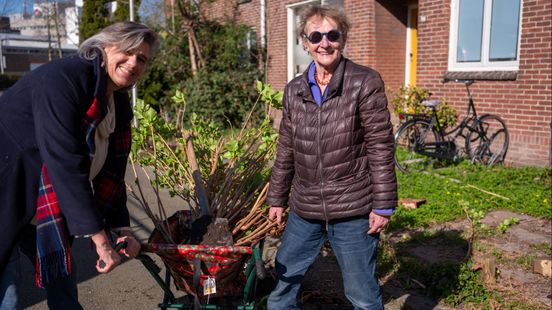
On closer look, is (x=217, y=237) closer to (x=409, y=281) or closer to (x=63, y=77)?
(x=63, y=77)

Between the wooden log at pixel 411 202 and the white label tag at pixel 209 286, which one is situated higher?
the white label tag at pixel 209 286

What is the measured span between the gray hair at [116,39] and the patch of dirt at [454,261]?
7.36 feet

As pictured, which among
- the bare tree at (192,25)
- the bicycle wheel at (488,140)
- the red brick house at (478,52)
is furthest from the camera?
the bare tree at (192,25)

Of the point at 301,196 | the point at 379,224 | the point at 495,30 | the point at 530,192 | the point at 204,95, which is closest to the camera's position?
the point at 379,224

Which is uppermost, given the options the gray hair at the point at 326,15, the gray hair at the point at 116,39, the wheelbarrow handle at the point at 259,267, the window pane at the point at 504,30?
the window pane at the point at 504,30

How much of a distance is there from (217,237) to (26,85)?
1.29 m

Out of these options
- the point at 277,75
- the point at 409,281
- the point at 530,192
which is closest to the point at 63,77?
the point at 409,281

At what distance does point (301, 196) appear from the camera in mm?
2789

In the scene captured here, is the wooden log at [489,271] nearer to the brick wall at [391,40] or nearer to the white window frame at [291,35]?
the brick wall at [391,40]

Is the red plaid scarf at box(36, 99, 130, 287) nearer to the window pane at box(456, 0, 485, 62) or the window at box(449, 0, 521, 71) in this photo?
the window at box(449, 0, 521, 71)

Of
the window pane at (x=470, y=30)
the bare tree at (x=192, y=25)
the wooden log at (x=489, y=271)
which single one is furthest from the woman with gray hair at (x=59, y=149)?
the bare tree at (x=192, y=25)

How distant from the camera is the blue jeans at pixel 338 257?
8.74 ft

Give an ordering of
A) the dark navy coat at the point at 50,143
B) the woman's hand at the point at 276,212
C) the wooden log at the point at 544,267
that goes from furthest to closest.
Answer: the wooden log at the point at 544,267 → the woman's hand at the point at 276,212 → the dark navy coat at the point at 50,143

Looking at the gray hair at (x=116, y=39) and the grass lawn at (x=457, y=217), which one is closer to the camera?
the gray hair at (x=116, y=39)
